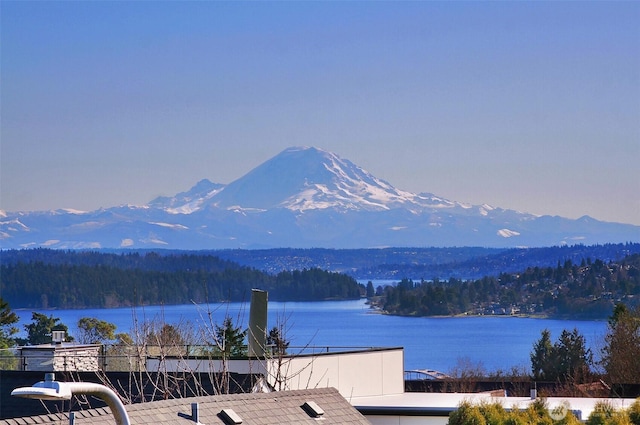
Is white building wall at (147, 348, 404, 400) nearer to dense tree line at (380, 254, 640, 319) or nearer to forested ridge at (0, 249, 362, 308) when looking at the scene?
dense tree line at (380, 254, 640, 319)

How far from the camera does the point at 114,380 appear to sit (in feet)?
84.0

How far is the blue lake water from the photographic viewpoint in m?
132

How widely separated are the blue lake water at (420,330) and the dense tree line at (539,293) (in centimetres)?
250

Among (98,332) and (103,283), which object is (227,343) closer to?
(98,332)

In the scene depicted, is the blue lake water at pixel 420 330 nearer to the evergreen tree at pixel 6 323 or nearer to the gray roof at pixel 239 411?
the evergreen tree at pixel 6 323

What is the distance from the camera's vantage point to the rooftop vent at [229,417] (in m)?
13.9

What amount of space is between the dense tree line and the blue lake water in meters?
2.50

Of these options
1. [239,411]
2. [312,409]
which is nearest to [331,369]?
[312,409]

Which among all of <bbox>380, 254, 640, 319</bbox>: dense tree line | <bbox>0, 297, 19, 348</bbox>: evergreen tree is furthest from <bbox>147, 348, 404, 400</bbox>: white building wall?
<bbox>380, 254, 640, 319</bbox>: dense tree line

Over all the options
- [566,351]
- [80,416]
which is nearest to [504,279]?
[566,351]

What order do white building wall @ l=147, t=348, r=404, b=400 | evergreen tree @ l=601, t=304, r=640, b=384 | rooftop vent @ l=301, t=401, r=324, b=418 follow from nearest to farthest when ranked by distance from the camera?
rooftop vent @ l=301, t=401, r=324, b=418, white building wall @ l=147, t=348, r=404, b=400, evergreen tree @ l=601, t=304, r=640, b=384

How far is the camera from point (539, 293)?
584 feet

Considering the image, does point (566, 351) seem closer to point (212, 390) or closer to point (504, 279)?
point (212, 390)

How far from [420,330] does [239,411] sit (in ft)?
528
